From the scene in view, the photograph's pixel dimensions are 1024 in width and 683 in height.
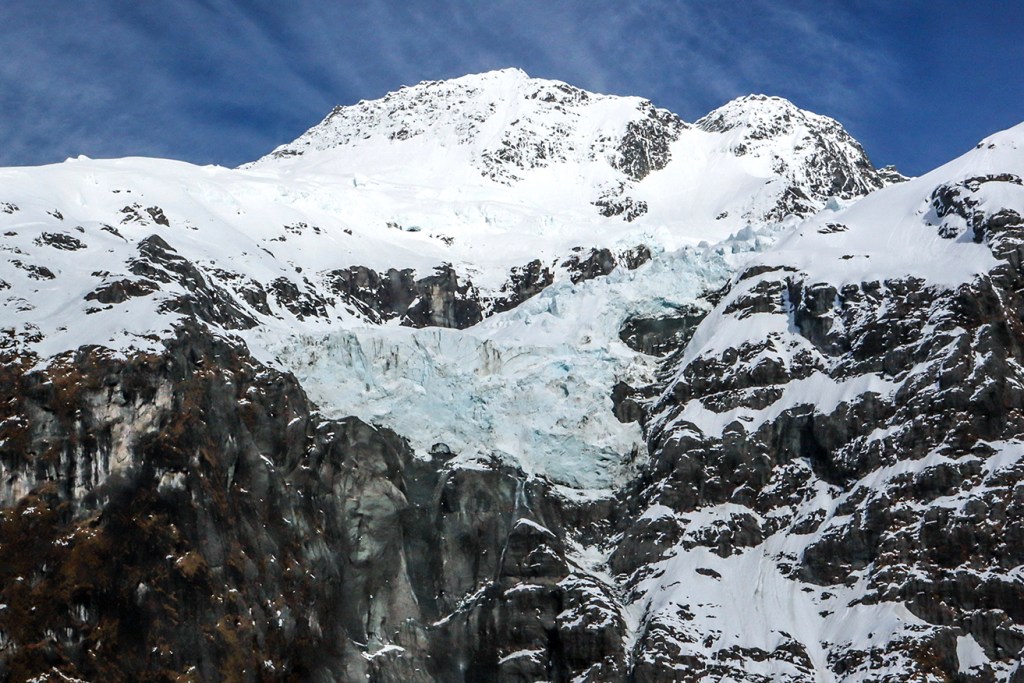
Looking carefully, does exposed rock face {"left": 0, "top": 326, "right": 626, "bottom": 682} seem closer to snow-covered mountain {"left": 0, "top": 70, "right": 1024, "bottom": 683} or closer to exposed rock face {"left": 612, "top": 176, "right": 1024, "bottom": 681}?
snow-covered mountain {"left": 0, "top": 70, "right": 1024, "bottom": 683}

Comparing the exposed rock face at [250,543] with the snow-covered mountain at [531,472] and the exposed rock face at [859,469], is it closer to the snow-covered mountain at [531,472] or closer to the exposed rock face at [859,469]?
the snow-covered mountain at [531,472]

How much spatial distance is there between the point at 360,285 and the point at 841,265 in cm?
5261

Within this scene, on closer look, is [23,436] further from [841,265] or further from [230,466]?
[841,265]

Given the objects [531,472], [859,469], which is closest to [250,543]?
[531,472]

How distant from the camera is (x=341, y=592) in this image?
144 meters

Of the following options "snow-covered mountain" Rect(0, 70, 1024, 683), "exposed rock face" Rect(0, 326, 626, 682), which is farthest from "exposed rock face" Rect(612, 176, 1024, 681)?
"exposed rock face" Rect(0, 326, 626, 682)

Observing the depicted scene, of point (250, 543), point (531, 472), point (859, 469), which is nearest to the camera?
point (250, 543)

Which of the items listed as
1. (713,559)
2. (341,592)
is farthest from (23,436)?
(713,559)

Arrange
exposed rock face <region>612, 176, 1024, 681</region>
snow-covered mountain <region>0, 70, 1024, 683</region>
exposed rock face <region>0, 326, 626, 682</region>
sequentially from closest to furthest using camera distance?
exposed rock face <region>0, 326, 626, 682</region>
snow-covered mountain <region>0, 70, 1024, 683</region>
exposed rock face <region>612, 176, 1024, 681</region>

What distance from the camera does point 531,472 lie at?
155 metres

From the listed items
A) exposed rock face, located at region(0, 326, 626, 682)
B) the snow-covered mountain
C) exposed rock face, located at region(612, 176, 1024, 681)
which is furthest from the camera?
exposed rock face, located at region(612, 176, 1024, 681)

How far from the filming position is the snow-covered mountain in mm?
135500

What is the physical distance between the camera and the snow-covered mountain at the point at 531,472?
136 metres

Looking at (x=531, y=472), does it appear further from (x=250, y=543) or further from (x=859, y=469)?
(x=859, y=469)
